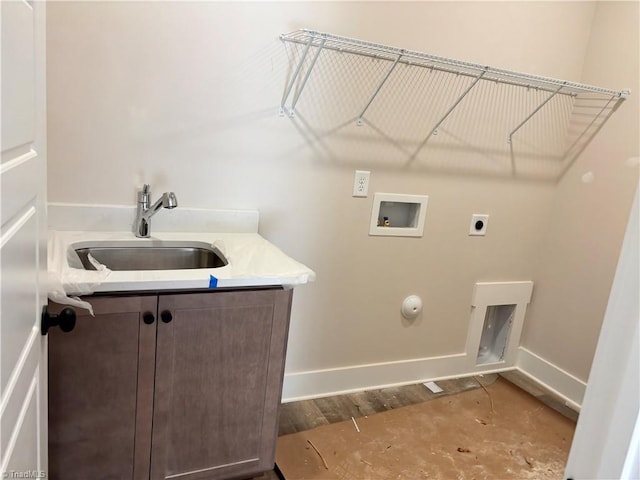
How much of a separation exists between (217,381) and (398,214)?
1.26 m

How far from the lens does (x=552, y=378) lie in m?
2.66

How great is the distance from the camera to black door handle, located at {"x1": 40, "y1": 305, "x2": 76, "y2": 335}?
0.96m

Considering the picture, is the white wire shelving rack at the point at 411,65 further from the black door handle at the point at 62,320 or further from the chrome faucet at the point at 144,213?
the black door handle at the point at 62,320

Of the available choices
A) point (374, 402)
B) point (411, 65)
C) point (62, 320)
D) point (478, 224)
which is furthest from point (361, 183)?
point (62, 320)

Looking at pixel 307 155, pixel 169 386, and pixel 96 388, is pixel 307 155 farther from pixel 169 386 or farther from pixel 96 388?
pixel 96 388

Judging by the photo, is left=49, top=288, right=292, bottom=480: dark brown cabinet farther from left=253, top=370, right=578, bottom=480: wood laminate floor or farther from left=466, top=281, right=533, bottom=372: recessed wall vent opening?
left=466, top=281, right=533, bottom=372: recessed wall vent opening

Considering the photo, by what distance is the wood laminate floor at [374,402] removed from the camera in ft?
7.10

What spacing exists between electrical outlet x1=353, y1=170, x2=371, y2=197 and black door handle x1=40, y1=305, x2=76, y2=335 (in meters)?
1.43

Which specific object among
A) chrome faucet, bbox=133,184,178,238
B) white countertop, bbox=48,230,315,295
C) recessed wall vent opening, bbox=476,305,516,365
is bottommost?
recessed wall vent opening, bbox=476,305,516,365

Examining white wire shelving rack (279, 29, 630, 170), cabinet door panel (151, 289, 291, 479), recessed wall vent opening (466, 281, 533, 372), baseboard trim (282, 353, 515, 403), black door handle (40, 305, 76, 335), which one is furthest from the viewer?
recessed wall vent opening (466, 281, 533, 372)

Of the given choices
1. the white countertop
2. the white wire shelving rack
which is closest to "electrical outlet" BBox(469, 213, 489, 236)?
the white wire shelving rack

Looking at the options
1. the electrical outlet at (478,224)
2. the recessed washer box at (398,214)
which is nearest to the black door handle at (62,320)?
the recessed washer box at (398,214)

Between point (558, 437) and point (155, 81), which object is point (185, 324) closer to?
point (155, 81)

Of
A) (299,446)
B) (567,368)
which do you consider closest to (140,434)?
(299,446)
